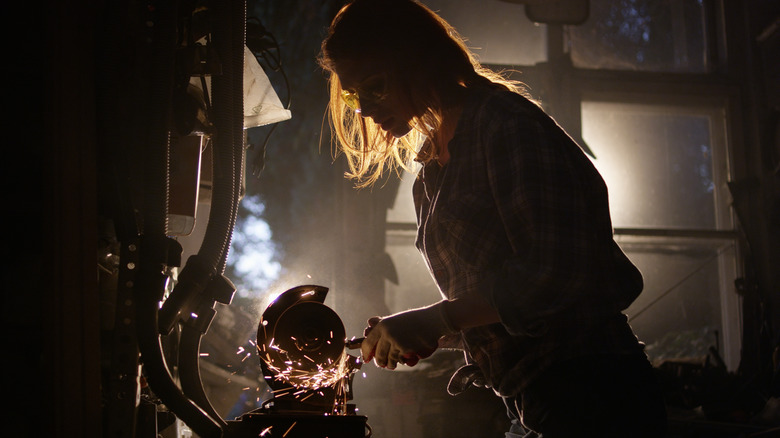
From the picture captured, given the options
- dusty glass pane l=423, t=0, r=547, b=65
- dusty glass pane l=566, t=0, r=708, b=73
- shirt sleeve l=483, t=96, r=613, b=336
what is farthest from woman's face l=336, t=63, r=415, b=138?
dusty glass pane l=566, t=0, r=708, b=73

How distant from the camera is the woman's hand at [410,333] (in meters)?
1.36

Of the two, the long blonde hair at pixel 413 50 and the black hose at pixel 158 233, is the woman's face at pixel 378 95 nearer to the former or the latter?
the long blonde hair at pixel 413 50

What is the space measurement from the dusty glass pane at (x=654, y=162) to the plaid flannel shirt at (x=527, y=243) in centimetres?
372

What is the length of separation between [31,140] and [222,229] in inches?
20.8

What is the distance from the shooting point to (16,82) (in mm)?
1462

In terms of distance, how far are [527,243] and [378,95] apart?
680 mm

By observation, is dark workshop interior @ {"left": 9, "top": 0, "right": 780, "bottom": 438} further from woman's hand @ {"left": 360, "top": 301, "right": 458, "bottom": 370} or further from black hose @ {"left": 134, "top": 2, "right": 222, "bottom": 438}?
woman's hand @ {"left": 360, "top": 301, "right": 458, "bottom": 370}

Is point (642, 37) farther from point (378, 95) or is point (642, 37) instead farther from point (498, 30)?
point (378, 95)

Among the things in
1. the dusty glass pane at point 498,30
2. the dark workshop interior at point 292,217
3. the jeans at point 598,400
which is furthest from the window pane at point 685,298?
the jeans at point 598,400

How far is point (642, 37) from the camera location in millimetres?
5066

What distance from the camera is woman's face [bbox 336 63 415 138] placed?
5.51 ft

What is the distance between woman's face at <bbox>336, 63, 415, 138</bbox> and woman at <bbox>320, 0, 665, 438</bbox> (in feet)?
0.09

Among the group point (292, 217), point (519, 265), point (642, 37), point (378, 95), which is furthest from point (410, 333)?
point (642, 37)

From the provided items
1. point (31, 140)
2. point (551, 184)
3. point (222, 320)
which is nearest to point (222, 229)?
point (31, 140)
